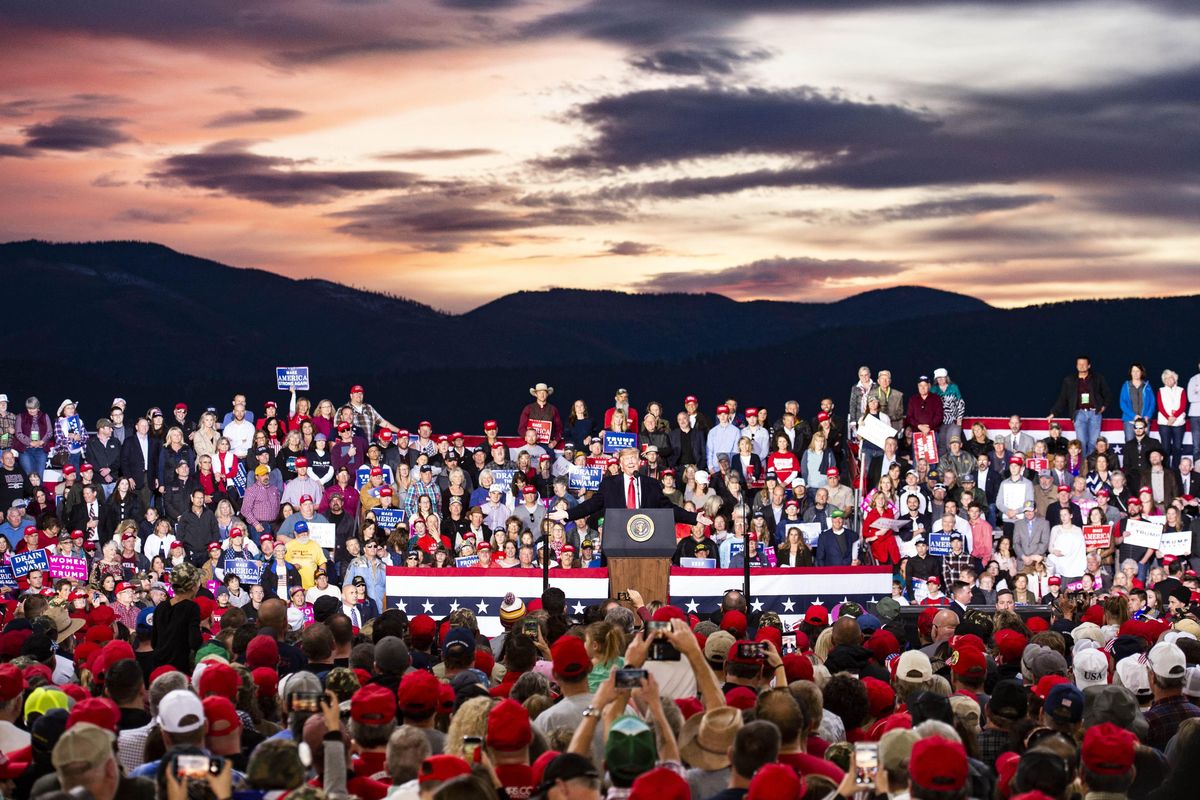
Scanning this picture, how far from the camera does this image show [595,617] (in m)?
11.4

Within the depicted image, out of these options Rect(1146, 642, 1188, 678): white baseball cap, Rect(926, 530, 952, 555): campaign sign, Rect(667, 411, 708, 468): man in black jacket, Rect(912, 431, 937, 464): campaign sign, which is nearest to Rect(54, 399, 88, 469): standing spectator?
Rect(667, 411, 708, 468): man in black jacket

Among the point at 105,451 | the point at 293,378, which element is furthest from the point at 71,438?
the point at 293,378

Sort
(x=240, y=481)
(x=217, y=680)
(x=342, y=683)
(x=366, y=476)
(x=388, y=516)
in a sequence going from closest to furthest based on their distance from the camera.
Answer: (x=217, y=680)
(x=342, y=683)
(x=388, y=516)
(x=366, y=476)
(x=240, y=481)

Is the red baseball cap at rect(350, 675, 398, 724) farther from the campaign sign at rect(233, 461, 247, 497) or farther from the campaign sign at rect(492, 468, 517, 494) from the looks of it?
the campaign sign at rect(233, 461, 247, 497)

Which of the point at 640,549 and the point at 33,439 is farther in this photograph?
the point at 33,439

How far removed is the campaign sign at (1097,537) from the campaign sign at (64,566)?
Answer: 12.6m

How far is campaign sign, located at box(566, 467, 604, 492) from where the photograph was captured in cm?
2128

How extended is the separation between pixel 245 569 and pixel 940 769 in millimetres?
14660

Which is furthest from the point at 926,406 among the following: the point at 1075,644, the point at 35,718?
the point at 35,718

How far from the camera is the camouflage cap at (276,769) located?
629 centimetres

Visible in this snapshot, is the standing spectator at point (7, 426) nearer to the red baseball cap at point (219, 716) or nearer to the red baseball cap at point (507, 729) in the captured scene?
the red baseball cap at point (219, 716)

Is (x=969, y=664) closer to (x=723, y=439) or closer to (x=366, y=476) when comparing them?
(x=723, y=439)

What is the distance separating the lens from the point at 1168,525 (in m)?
20.4

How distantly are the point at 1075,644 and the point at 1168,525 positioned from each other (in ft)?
31.8
